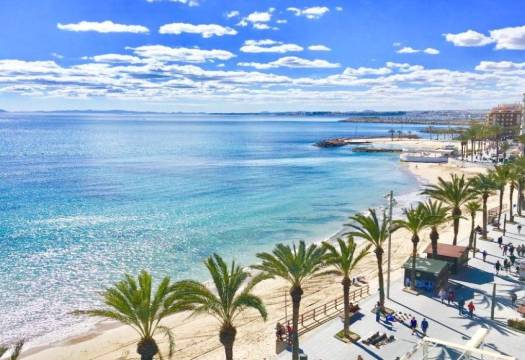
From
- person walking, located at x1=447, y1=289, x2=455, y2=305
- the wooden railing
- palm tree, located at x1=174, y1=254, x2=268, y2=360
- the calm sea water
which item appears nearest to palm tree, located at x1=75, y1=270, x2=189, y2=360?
palm tree, located at x1=174, y1=254, x2=268, y2=360

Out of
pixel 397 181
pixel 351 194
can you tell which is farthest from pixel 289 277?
pixel 397 181

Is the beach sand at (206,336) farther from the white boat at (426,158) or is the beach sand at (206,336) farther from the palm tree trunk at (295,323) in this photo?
the white boat at (426,158)

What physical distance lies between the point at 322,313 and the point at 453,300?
759cm

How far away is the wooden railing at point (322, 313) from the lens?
78.2ft

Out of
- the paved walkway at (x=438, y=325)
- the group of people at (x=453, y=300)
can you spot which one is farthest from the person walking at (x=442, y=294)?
the paved walkway at (x=438, y=325)

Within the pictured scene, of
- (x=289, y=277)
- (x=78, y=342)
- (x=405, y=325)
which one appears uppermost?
(x=289, y=277)

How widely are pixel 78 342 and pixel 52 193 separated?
48.9 metres

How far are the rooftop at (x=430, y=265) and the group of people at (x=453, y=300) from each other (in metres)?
1.23

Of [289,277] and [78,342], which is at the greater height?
[289,277]

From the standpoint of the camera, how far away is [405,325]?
22.9 m

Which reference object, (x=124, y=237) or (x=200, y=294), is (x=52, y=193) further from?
(x=200, y=294)

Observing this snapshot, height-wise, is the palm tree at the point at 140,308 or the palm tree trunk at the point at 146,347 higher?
the palm tree at the point at 140,308

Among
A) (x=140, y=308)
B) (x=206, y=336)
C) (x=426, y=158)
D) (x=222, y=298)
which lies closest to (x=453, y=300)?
(x=206, y=336)

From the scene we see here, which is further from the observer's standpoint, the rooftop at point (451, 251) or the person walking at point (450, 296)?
the rooftop at point (451, 251)
